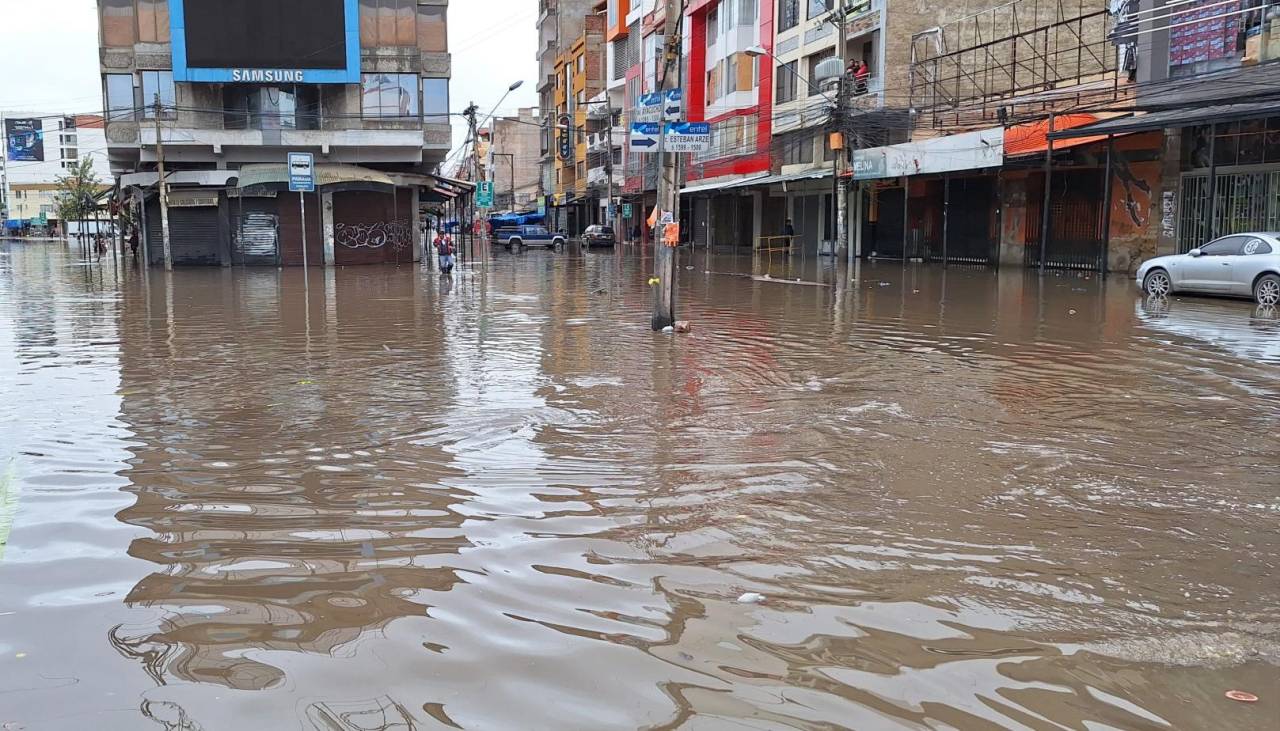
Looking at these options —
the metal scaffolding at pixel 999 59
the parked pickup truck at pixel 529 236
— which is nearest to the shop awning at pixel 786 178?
the metal scaffolding at pixel 999 59

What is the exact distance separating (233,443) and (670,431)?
3311 mm

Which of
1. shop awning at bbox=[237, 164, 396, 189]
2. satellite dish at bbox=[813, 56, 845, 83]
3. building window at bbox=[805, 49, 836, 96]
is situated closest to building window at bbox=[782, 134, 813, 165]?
building window at bbox=[805, 49, 836, 96]

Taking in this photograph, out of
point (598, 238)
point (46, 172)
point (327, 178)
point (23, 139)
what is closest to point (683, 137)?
point (327, 178)

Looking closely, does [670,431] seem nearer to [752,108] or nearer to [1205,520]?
[1205,520]

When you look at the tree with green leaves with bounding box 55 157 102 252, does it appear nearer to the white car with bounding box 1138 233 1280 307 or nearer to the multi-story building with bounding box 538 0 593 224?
the multi-story building with bounding box 538 0 593 224

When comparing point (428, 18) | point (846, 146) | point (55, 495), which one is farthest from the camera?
point (428, 18)

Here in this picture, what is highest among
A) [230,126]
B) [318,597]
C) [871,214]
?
[230,126]

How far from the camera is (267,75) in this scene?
1724 inches

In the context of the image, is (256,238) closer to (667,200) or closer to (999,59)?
(999,59)

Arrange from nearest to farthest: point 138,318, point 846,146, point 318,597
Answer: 1. point 318,597
2. point 138,318
3. point 846,146

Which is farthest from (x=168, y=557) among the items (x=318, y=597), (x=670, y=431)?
(x=670, y=431)

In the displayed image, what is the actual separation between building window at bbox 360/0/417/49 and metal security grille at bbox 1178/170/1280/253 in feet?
104

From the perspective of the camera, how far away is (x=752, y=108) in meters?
50.4

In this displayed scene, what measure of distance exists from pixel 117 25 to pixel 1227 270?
141 ft
